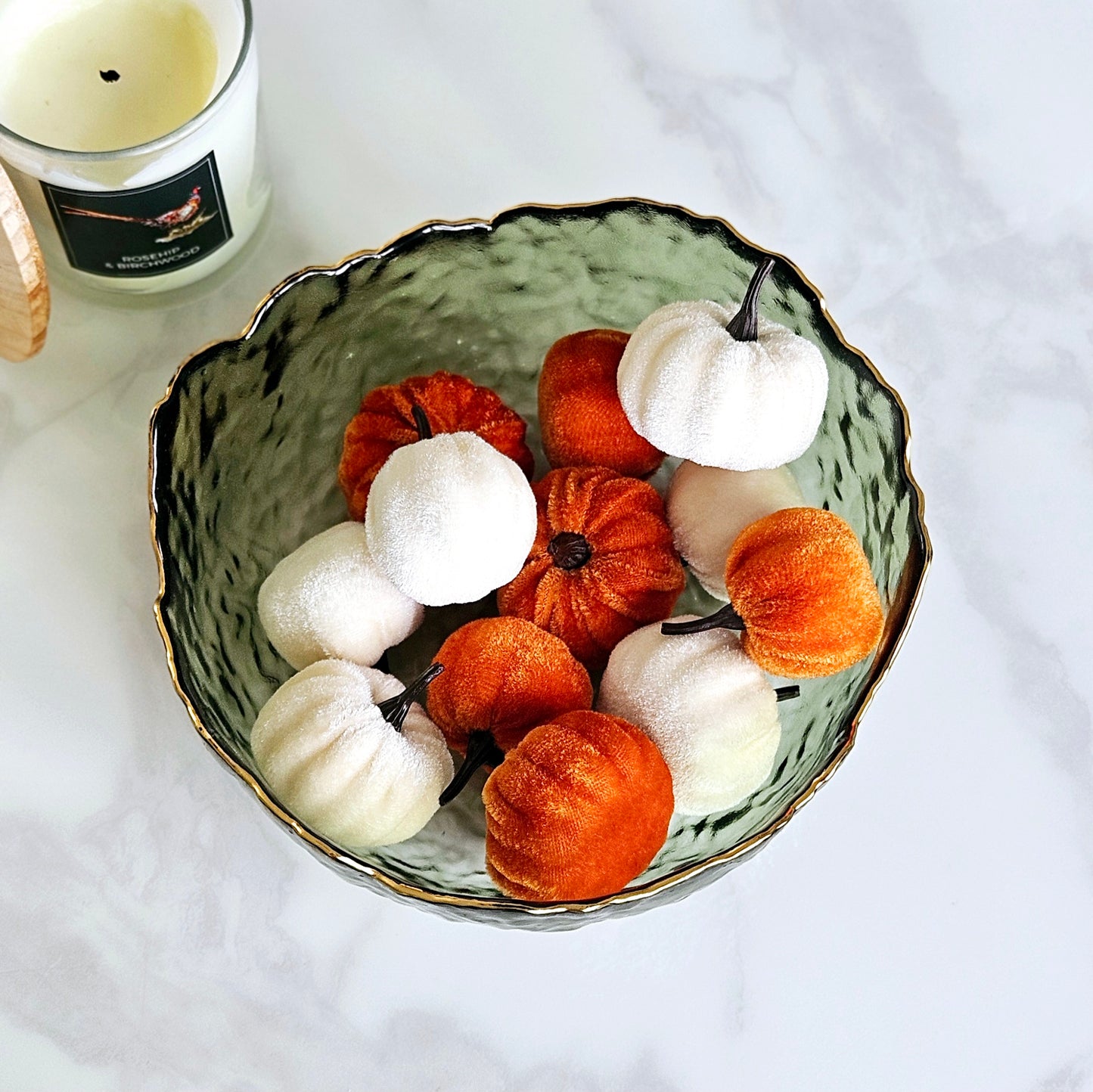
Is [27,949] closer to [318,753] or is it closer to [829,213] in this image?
[318,753]

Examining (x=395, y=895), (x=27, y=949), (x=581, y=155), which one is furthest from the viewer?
(x=581, y=155)

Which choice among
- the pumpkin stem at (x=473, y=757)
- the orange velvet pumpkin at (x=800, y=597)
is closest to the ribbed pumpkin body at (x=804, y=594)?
the orange velvet pumpkin at (x=800, y=597)

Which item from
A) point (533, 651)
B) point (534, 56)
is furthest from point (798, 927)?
point (534, 56)

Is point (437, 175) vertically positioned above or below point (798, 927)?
above

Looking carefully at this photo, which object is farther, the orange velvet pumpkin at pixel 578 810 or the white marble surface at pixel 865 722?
the white marble surface at pixel 865 722

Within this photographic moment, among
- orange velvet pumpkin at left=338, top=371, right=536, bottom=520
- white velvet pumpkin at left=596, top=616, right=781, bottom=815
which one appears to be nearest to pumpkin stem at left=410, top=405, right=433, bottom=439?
orange velvet pumpkin at left=338, top=371, right=536, bottom=520

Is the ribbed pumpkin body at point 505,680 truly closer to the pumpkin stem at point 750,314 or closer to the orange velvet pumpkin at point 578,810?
the orange velvet pumpkin at point 578,810
